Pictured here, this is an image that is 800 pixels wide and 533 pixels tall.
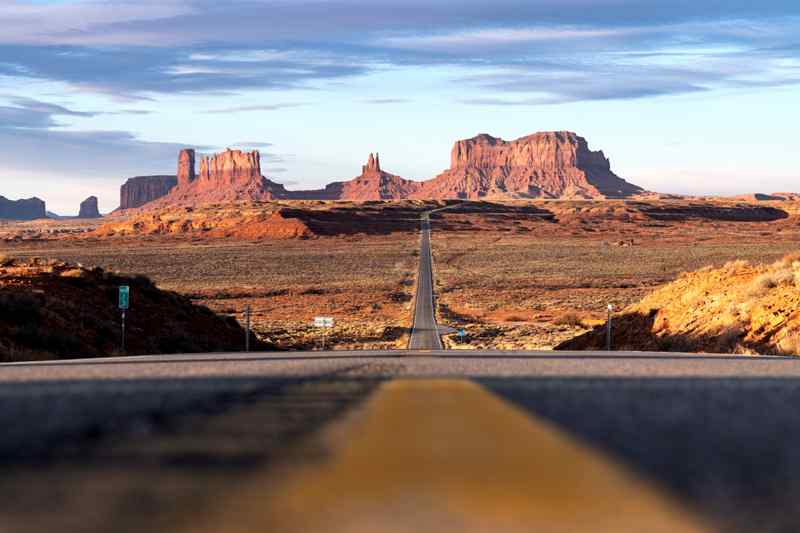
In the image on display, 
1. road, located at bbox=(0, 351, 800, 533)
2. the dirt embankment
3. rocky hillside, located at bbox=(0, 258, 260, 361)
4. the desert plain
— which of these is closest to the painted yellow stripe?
road, located at bbox=(0, 351, 800, 533)

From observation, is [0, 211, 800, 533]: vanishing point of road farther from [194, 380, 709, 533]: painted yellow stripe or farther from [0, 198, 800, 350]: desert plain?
[0, 198, 800, 350]: desert plain

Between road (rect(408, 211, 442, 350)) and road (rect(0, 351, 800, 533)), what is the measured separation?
957 inches

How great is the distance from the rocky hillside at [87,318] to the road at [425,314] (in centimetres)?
785

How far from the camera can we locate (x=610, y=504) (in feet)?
15.2

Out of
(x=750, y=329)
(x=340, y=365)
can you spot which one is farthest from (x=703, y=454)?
(x=750, y=329)

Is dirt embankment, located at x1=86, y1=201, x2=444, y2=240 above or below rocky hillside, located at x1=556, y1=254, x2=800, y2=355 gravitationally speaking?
above

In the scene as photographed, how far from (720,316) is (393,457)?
67.1 ft

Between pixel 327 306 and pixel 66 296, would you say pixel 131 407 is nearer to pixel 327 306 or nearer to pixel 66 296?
pixel 66 296

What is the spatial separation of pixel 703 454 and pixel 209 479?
3420 millimetres

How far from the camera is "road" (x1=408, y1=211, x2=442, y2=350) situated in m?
35.6

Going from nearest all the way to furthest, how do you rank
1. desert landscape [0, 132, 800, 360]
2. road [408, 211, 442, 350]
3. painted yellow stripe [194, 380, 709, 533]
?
painted yellow stripe [194, 380, 709, 533] → desert landscape [0, 132, 800, 360] → road [408, 211, 442, 350]

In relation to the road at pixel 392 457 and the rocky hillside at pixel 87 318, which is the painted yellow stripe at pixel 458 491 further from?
the rocky hillside at pixel 87 318

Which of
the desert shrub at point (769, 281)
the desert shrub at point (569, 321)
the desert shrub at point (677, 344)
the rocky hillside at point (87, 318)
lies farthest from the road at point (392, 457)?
the desert shrub at point (569, 321)

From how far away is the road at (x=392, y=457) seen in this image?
4.44 metres
